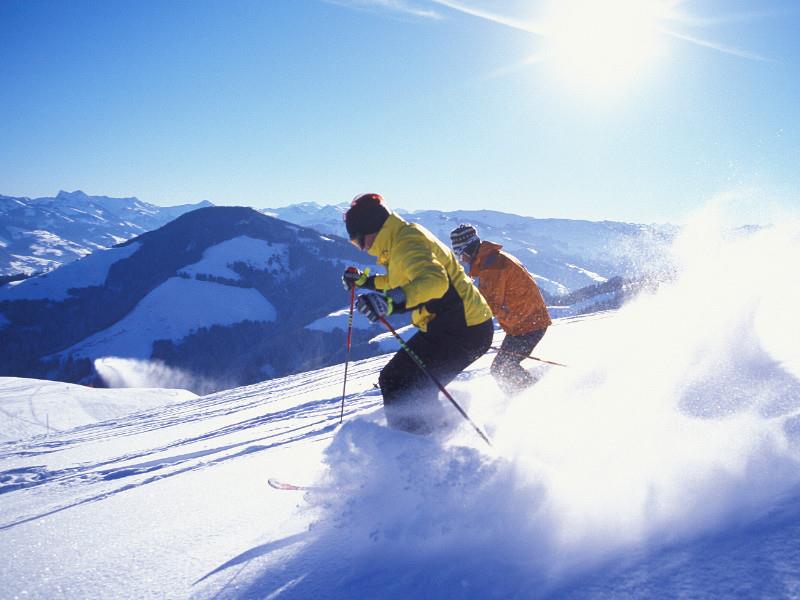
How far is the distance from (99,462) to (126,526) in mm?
5573

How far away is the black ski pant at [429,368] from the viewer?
352 centimetres

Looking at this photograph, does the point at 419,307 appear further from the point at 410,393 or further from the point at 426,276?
the point at 410,393

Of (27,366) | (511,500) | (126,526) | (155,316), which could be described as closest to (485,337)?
(511,500)

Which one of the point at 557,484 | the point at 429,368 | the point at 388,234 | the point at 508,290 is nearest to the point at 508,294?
the point at 508,290

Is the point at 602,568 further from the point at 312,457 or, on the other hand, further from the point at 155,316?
the point at 155,316

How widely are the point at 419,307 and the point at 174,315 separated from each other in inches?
6084

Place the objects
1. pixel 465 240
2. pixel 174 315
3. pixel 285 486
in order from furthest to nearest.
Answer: pixel 174 315
pixel 465 240
pixel 285 486

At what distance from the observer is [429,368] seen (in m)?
3.67

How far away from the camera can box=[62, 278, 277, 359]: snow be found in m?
126

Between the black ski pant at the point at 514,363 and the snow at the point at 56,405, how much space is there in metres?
23.0

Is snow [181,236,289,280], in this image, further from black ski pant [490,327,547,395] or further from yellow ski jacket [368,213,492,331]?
yellow ski jacket [368,213,492,331]

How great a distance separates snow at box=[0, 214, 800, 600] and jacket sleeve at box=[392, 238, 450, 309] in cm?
99

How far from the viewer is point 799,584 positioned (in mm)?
1346

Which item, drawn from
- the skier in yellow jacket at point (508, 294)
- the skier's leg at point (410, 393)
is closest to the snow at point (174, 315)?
the skier in yellow jacket at point (508, 294)
